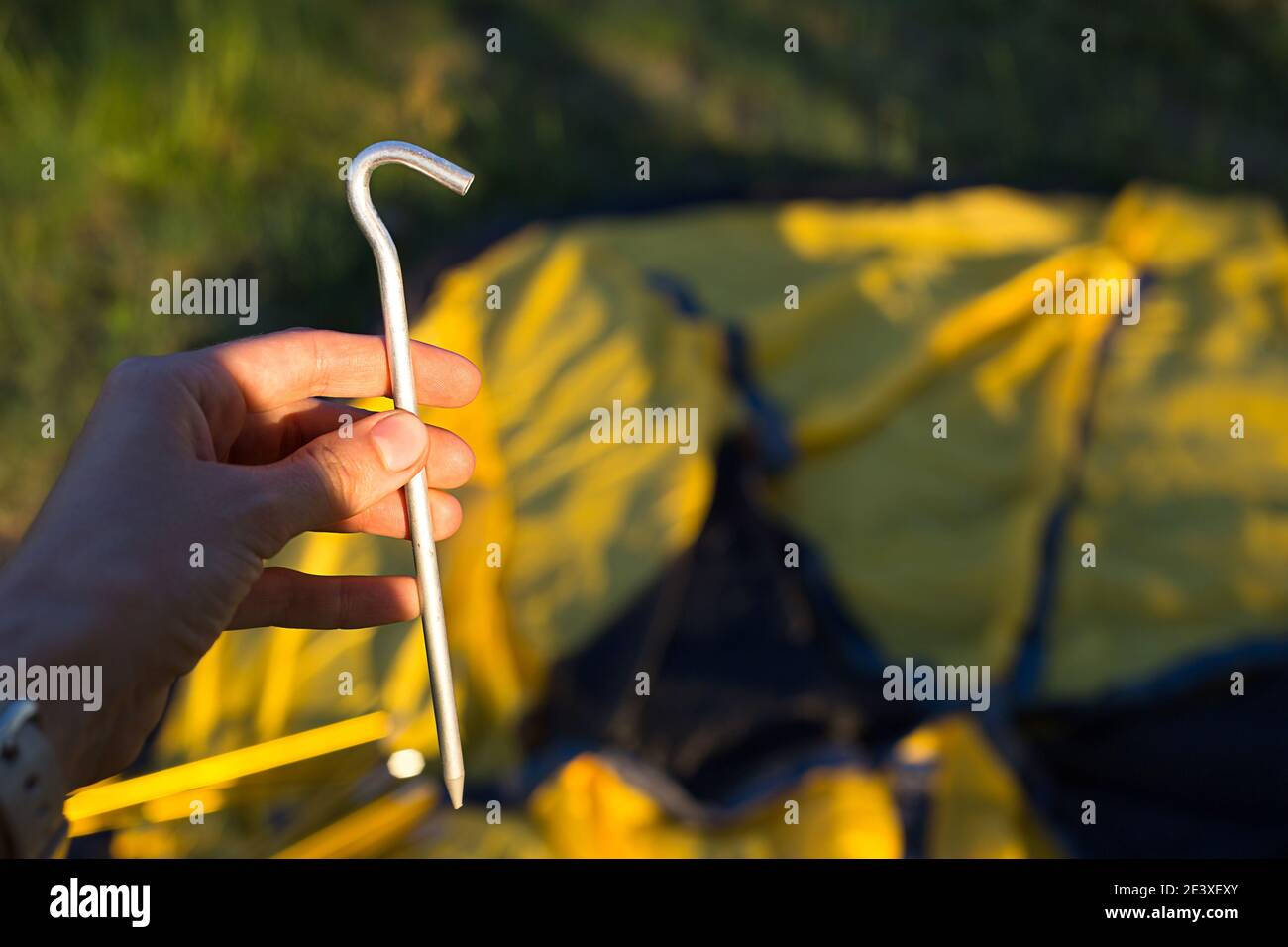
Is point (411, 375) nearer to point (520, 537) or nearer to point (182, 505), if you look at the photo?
point (182, 505)

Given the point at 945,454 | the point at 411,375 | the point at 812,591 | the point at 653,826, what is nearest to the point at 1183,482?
the point at 945,454

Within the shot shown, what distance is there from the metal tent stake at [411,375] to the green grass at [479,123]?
0.95 m

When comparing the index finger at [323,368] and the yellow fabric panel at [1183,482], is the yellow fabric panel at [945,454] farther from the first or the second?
the index finger at [323,368]

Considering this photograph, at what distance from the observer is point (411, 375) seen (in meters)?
0.94

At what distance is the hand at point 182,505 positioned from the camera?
82cm

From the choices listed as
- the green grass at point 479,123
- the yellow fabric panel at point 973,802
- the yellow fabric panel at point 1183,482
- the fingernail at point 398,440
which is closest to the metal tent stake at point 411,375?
the fingernail at point 398,440

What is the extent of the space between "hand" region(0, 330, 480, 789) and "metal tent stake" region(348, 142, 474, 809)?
0.10 ft

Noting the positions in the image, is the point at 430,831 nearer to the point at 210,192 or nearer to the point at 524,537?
the point at 524,537

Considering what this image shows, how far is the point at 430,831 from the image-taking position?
1279 millimetres

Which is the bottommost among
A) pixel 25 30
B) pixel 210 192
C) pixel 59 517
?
pixel 59 517

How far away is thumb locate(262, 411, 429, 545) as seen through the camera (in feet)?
3.03

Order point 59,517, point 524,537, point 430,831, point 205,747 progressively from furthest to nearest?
point 524,537
point 205,747
point 430,831
point 59,517

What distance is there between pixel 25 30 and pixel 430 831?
6.66ft

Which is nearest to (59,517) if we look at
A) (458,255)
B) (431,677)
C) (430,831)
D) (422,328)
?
(431,677)
